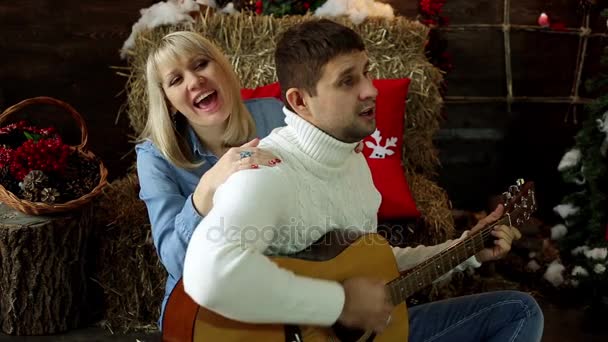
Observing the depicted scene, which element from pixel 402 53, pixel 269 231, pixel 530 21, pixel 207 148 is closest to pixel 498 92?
pixel 530 21

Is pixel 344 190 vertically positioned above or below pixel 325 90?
below

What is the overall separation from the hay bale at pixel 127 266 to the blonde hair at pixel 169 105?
0.73 m

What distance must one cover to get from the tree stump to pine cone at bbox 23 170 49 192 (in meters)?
0.12

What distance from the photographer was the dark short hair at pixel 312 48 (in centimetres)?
140

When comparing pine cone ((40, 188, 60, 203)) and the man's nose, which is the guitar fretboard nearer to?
the man's nose

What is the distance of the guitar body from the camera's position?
1289 mm

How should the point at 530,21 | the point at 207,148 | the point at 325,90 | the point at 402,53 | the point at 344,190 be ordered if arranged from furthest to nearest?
the point at 530,21 < the point at 402,53 < the point at 207,148 < the point at 344,190 < the point at 325,90

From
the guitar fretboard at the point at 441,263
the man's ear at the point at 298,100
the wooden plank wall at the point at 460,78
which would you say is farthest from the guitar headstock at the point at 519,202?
the wooden plank wall at the point at 460,78

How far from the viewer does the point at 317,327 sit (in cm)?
136

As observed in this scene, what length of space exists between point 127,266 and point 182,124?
91cm

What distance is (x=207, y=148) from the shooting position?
2.05 m

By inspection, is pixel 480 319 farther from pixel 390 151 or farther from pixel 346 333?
pixel 390 151

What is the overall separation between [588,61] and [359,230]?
275 cm

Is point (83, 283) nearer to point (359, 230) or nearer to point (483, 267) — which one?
point (359, 230)
